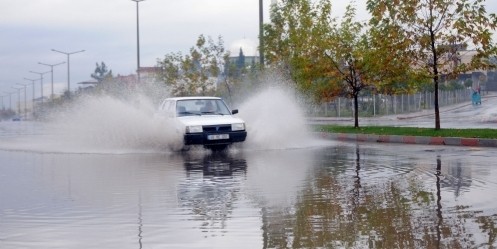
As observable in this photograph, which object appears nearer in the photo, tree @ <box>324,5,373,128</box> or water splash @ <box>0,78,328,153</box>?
water splash @ <box>0,78,328,153</box>

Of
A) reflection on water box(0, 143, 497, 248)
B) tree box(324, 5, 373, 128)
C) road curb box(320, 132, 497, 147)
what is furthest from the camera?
tree box(324, 5, 373, 128)

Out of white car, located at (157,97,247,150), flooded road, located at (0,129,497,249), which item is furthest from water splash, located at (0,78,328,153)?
flooded road, located at (0,129,497,249)

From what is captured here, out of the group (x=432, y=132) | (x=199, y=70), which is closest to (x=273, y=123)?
(x=432, y=132)

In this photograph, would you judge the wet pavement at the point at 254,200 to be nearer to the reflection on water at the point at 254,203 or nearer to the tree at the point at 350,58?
the reflection on water at the point at 254,203

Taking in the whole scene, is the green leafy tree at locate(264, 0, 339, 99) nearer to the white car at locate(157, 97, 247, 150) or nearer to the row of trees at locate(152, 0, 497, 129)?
the row of trees at locate(152, 0, 497, 129)

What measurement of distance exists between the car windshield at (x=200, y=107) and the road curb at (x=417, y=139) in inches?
249

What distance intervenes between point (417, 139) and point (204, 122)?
7608mm

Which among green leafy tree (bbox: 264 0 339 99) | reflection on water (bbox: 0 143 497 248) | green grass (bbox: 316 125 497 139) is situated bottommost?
reflection on water (bbox: 0 143 497 248)

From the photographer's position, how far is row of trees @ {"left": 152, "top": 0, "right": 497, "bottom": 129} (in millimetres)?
27453

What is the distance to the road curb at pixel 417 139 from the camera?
23.1 meters

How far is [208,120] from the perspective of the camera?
866 inches

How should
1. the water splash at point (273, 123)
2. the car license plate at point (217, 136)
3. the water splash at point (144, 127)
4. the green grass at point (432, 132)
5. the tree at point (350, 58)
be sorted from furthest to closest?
the tree at point (350, 58) → the green grass at point (432, 132) → the water splash at point (273, 123) → the water splash at point (144, 127) → the car license plate at point (217, 136)

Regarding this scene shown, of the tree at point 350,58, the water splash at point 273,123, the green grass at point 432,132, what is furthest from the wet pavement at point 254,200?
the tree at point 350,58

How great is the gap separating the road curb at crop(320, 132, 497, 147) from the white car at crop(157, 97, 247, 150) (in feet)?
20.4
